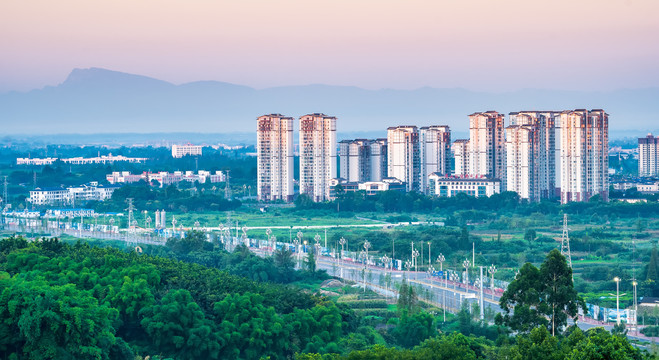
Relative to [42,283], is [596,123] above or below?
above

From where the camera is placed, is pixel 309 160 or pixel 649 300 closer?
pixel 649 300

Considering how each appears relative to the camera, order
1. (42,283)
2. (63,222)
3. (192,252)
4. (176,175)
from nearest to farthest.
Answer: (42,283), (192,252), (63,222), (176,175)

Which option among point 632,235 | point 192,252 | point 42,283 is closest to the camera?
point 42,283

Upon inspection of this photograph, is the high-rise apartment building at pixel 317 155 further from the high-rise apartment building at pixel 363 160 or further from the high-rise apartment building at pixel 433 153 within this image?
the high-rise apartment building at pixel 433 153

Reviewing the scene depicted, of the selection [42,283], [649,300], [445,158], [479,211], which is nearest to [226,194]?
[445,158]

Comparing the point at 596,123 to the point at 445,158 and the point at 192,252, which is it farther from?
the point at 192,252

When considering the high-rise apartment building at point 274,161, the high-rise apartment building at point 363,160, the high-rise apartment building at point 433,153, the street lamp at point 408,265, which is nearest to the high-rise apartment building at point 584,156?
the high-rise apartment building at point 433,153
